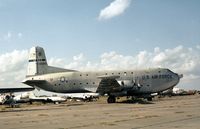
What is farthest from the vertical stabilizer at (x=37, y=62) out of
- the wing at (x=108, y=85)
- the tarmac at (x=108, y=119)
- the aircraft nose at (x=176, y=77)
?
the tarmac at (x=108, y=119)

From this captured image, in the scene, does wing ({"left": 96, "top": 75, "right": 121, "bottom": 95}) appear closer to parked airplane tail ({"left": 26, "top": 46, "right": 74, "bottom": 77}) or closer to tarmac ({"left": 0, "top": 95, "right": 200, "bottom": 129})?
parked airplane tail ({"left": 26, "top": 46, "right": 74, "bottom": 77})

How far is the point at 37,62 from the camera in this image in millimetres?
72562

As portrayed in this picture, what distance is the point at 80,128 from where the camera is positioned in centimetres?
1703


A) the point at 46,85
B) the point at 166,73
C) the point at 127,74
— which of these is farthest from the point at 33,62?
the point at 166,73

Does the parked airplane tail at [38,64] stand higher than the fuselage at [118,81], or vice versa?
the parked airplane tail at [38,64]

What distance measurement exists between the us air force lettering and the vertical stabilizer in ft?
7.56

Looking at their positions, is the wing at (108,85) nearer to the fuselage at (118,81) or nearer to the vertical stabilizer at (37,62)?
the fuselage at (118,81)

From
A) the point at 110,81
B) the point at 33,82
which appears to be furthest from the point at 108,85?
the point at 33,82

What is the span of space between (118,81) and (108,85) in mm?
2625

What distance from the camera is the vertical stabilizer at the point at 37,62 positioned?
71.5 meters

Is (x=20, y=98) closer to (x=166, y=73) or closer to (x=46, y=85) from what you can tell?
(x=46, y=85)

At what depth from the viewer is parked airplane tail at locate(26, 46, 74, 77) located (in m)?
70.4

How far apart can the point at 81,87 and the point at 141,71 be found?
37.4ft

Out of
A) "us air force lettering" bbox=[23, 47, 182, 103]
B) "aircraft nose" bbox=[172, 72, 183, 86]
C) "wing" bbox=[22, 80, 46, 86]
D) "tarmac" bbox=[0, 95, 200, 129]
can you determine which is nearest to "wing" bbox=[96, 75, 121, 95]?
"us air force lettering" bbox=[23, 47, 182, 103]
